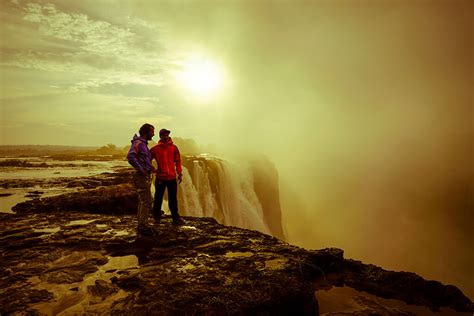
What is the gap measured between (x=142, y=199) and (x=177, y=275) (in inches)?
95.5

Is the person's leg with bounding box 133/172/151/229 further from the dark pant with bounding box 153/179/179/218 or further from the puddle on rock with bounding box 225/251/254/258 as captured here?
the puddle on rock with bounding box 225/251/254/258

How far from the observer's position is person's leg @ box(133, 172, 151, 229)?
5.69m

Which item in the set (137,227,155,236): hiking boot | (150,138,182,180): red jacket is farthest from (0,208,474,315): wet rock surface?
(150,138,182,180): red jacket

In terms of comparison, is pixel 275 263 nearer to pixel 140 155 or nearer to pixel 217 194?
pixel 140 155

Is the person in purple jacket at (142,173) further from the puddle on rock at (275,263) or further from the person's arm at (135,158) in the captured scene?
the puddle on rock at (275,263)

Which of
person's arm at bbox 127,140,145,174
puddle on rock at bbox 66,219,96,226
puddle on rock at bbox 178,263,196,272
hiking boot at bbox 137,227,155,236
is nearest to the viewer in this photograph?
puddle on rock at bbox 178,263,196,272

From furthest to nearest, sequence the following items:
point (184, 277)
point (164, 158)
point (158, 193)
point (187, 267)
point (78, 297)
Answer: point (158, 193)
point (164, 158)
point (187, 267)
point (184, 277)
point (78, 297)

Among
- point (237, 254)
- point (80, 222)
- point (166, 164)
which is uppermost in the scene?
point (166, 164)

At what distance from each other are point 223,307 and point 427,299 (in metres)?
3.17

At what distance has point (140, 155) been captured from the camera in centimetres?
571

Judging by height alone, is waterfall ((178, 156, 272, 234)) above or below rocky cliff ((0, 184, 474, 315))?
below

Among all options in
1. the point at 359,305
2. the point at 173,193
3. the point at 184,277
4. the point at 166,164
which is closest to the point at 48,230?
the point at 173,193

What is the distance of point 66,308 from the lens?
10.1ft

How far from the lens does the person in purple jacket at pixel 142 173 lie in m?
5.64
